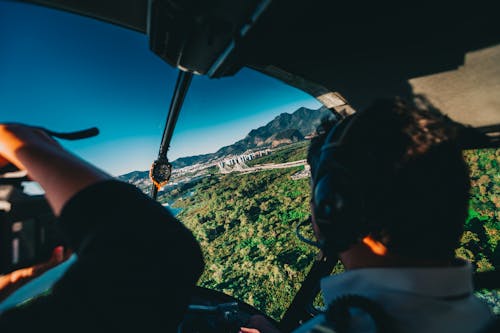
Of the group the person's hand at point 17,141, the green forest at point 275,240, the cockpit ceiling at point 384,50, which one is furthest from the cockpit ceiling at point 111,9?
the green forest at point 275,240

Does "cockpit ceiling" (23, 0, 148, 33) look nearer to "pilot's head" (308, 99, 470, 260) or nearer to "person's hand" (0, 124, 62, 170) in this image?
"person's hand" (0, 124, 62, 170)

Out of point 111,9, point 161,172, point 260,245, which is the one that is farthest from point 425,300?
point 260,245

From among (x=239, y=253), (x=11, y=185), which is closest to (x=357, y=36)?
(x=11, y=185)

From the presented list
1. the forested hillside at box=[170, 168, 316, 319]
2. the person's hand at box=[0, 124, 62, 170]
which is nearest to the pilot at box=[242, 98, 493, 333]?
the person's hand at box=[0, 124, 62, 170]

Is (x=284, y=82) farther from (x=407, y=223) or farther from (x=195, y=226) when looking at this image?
(x=195, y=226)

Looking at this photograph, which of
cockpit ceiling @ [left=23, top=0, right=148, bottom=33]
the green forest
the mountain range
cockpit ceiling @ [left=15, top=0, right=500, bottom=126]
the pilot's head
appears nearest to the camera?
the pilot's head

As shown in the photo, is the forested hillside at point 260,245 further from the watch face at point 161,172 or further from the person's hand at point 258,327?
the watch face at point 161,172

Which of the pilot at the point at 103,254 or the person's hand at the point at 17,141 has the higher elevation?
the person's hand at the point at 17,141
